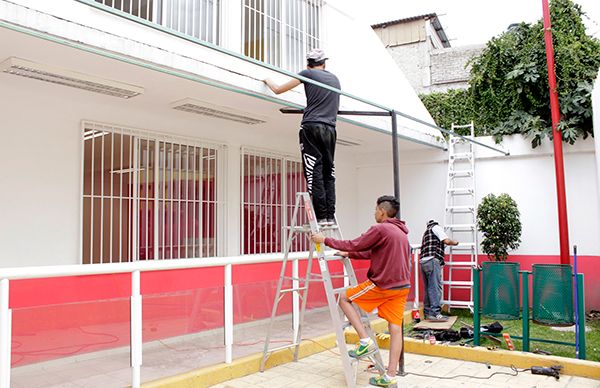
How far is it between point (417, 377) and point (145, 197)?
3860 mm

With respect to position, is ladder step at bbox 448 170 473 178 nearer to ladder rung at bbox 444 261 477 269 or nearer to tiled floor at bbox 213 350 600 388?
ladder rung at bbox 444 261 477 269

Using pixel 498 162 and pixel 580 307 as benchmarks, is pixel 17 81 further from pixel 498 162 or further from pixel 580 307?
pixel 498 162

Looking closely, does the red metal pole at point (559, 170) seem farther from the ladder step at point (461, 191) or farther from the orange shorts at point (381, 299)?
the orange shorts at point (381, 299)

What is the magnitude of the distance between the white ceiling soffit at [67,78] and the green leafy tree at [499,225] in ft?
19.0

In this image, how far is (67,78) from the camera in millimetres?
4953

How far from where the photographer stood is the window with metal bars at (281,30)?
7172 mm

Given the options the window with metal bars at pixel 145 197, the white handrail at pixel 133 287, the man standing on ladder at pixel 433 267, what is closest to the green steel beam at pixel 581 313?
the man standing on ladder at pixel 433 267

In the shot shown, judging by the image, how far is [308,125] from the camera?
185 inches

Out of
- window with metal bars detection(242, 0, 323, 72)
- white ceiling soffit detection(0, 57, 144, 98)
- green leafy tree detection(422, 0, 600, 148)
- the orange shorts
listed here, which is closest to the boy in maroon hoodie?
the orange shorts

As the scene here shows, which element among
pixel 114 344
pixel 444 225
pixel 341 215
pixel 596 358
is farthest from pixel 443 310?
pixel 114 344

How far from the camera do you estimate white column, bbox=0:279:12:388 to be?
3.34m

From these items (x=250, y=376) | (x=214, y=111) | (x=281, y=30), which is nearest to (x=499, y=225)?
(x=281, y=30)

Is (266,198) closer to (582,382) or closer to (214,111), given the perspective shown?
(214,111)

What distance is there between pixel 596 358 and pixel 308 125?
4.06 metres
